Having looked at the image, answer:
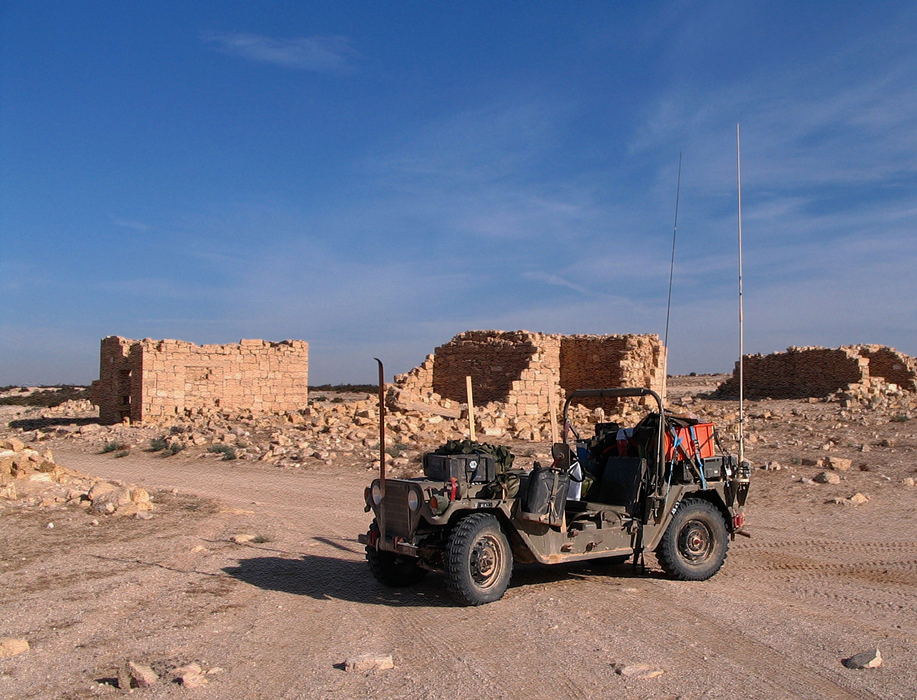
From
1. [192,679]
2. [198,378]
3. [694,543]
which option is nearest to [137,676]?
[192,679]

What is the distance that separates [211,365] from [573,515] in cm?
1894

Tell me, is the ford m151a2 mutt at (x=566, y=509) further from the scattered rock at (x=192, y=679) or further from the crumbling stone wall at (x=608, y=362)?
the crumbling stone wall at (x=608, y=362)

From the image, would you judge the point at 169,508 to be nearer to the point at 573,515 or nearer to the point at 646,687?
the point at 573,515

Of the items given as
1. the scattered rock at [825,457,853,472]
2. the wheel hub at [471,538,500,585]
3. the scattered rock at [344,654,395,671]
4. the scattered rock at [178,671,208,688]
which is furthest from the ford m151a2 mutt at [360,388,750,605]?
the scattered rock at [825,457,853,472]

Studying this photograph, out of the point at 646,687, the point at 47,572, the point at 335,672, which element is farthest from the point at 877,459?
the point at 47,572

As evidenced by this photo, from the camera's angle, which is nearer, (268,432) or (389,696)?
(389,696)

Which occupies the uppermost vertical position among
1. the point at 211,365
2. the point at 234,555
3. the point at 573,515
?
the point at 211,365

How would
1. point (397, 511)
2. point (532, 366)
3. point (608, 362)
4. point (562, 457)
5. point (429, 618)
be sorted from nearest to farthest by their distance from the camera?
point (429, 618)
point (397, 511)
point (562, 457)
point (532, 366)
point (608, 362)

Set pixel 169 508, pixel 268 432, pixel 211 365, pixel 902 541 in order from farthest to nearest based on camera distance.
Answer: pixel 211 365, pixel 268 432, pixel 169 508, pixel 902 541

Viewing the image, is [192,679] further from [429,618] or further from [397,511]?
[397,511]

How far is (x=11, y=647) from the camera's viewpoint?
4914 mm

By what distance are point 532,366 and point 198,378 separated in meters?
10.3

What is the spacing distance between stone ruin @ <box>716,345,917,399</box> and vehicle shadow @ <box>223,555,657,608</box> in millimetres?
24640

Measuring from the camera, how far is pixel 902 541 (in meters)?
8.55
